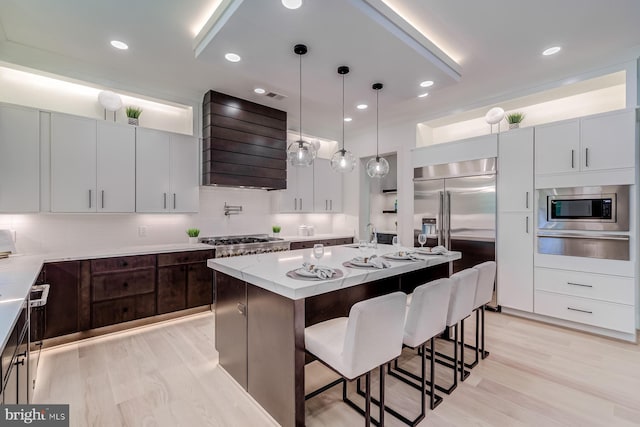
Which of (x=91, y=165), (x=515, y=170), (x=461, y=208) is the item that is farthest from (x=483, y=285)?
Answer: (x=91, y=165)

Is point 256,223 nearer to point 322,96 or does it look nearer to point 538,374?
point 322,96

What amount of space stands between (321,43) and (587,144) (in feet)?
9.93

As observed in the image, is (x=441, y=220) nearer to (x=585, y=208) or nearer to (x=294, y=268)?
(x=585, y=208)

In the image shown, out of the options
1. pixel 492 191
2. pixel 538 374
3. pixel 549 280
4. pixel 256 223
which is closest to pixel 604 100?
pixel 492 191

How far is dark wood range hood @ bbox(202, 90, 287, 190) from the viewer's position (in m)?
3.90

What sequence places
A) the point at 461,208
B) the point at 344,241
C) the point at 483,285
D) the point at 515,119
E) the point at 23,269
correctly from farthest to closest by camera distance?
1. the point at 344,241
2. the point at 461,208
3. the point at 515,119
4. the point at 483,285
5. the point at 23,269

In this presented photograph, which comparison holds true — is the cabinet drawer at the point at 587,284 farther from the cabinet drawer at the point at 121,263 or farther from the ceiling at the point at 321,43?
the cabinet drawer at the point at 121,263

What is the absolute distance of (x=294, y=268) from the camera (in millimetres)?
2115

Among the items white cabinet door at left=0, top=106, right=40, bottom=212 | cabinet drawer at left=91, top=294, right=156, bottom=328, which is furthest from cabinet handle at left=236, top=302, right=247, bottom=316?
white cabinet door at left=0, top=106, right=40, bottom=212

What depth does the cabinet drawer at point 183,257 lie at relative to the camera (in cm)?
340

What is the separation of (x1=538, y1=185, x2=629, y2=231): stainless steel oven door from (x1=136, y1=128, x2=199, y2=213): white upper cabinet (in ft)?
14.4

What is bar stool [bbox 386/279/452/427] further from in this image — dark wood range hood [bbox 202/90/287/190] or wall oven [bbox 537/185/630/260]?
dark wood range hood [bbox 202/90/287/190]

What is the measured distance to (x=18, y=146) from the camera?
2828 mm

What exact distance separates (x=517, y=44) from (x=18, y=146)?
4922mm
